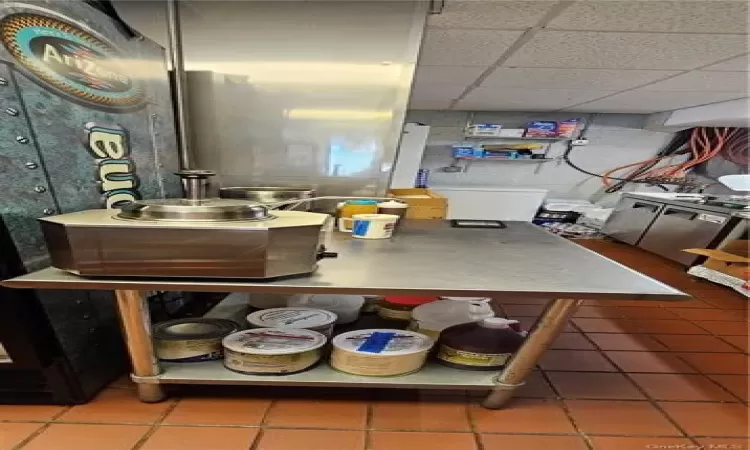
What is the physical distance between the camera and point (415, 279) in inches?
34.6

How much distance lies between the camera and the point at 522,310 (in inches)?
75.0

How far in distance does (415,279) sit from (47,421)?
3.01ft

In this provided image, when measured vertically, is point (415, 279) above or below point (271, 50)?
below

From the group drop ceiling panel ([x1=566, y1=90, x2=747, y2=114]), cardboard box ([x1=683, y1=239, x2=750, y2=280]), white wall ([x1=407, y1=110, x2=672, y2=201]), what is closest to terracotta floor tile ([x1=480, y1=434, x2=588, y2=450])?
cardboard box ([x1=683, y1=239, x2=750, y2=280])

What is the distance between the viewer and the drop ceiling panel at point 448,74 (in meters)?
2.45

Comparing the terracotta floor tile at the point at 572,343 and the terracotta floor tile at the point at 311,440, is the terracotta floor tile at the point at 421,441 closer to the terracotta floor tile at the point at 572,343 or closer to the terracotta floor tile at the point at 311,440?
the terracotta floor tile at the point at 311,440

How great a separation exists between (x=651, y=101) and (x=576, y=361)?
3.03 meters

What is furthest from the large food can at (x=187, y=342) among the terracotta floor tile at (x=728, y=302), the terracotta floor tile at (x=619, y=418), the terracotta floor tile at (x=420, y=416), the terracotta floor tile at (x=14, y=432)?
the terracotta floor tile at (x=728, y=302)

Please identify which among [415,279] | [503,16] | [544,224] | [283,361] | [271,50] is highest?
[503,16]

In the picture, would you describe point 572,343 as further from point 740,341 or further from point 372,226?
point 372,226

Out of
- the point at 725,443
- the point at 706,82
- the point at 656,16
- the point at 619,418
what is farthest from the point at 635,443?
the point at 706,82

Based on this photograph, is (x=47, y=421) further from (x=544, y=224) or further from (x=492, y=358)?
(x=544, y=224)

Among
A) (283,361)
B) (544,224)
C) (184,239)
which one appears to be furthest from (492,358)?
(544,224)

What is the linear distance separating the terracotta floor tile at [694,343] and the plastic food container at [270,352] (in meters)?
1.37
